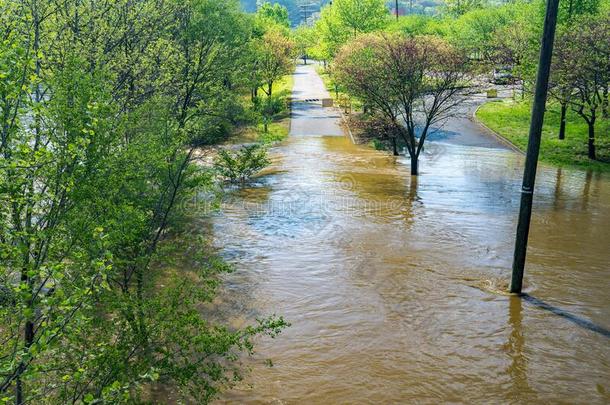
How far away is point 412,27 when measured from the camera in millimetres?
65688

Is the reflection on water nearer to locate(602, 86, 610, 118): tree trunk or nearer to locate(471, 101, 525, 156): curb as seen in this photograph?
locate(602, 86, 610, 118): tree trunk

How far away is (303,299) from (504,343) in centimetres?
477

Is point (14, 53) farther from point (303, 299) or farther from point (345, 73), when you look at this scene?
point (345, 73)

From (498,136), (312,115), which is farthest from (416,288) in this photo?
(312,115)

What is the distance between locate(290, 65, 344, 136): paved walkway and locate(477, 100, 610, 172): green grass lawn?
464 inches

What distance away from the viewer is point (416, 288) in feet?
44.8

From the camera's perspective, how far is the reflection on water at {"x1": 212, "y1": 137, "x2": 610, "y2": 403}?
9.77 metres

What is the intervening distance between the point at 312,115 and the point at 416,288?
1333 inches

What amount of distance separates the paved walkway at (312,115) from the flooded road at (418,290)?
1476cm

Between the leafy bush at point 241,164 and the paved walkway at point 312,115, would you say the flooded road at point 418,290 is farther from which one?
the paved walkway at point 312,115

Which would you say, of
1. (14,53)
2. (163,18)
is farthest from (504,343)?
(163,18)

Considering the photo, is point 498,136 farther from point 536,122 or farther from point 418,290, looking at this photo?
point 536,122

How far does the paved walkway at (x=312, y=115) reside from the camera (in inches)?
1561

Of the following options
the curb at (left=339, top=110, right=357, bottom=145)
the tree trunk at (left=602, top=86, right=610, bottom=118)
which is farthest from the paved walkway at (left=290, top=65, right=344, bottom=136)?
the tree trunk at (left=602, top=86, right=610, bottom=118)
